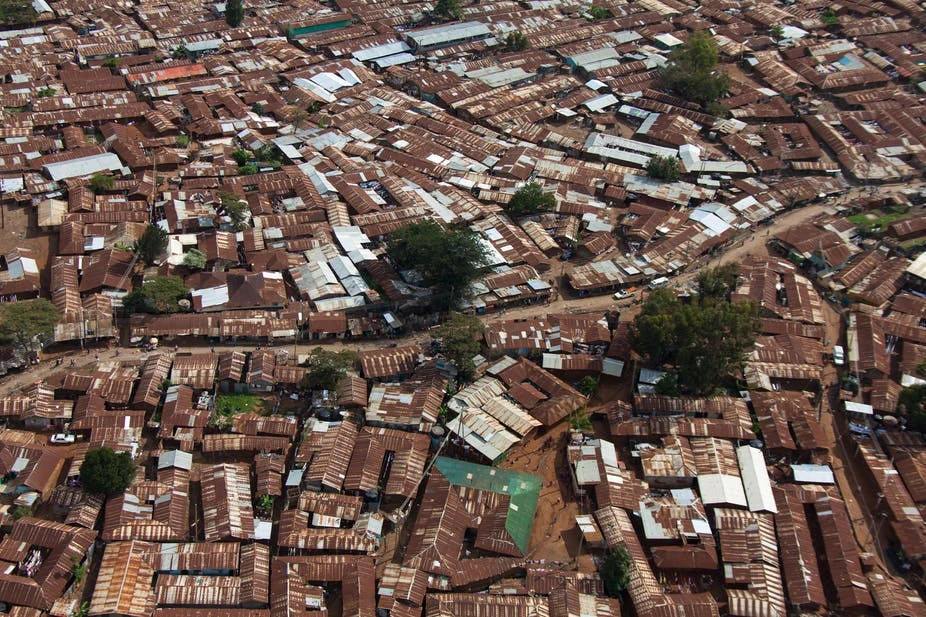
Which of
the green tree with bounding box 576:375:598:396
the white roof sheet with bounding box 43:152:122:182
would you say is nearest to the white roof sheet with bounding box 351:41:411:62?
the white roof sheet with bounding box 43:152:122:182

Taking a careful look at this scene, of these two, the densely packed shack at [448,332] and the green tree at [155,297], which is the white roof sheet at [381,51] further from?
the green tree at [155,297]

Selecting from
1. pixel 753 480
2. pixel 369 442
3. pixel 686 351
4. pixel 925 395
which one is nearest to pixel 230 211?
pixel 369 442

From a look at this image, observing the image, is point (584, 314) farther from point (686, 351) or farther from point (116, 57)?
point (116, 57)

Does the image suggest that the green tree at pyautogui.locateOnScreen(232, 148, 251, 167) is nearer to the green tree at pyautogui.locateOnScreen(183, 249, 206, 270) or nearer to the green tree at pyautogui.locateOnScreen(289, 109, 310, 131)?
the green tree at pyautogui.locateOnScreen(289, 109, 310, 131)

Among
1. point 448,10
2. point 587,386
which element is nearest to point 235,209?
point 587,386

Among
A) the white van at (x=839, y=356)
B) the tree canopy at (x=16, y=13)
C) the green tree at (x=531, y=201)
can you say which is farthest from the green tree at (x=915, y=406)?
the tree canopy at (x=16, y=13)
